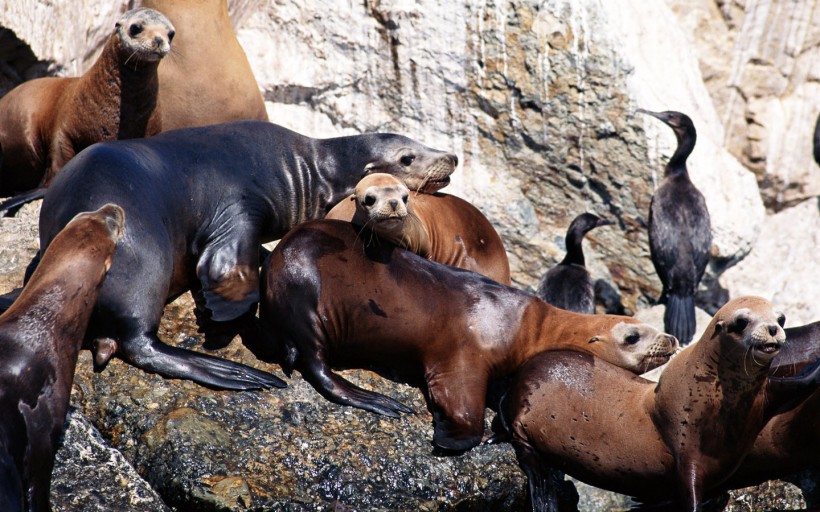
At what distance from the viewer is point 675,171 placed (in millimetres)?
9930

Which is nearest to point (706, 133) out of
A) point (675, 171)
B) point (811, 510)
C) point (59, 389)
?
point (675, 171)

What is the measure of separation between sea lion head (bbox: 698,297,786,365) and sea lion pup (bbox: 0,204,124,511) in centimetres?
297

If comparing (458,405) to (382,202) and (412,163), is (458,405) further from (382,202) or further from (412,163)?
(412,163)

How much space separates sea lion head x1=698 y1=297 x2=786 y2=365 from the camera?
5.19 metres

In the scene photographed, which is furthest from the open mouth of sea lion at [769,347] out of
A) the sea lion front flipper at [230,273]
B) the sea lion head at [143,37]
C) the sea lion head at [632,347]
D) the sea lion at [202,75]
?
the sea lion at [202,75]

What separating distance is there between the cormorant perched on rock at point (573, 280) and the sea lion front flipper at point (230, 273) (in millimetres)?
3027

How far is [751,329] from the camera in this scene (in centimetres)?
525

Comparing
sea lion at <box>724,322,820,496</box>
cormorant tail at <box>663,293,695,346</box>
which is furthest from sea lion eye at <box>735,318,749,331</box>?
cormorant tail at <box>663,293,695,346</box>

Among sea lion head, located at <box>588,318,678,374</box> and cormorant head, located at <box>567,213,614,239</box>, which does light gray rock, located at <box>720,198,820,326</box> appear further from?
sea lion head, located at <box>588,318,678,374</box>

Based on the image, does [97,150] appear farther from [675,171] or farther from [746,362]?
[675,171]

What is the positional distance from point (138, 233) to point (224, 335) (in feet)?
2.54

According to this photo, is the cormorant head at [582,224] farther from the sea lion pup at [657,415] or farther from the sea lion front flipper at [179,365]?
the sea lion front flipper at [179,365]

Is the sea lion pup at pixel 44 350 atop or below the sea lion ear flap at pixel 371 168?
atop

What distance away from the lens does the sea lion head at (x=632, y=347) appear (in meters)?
6.16
